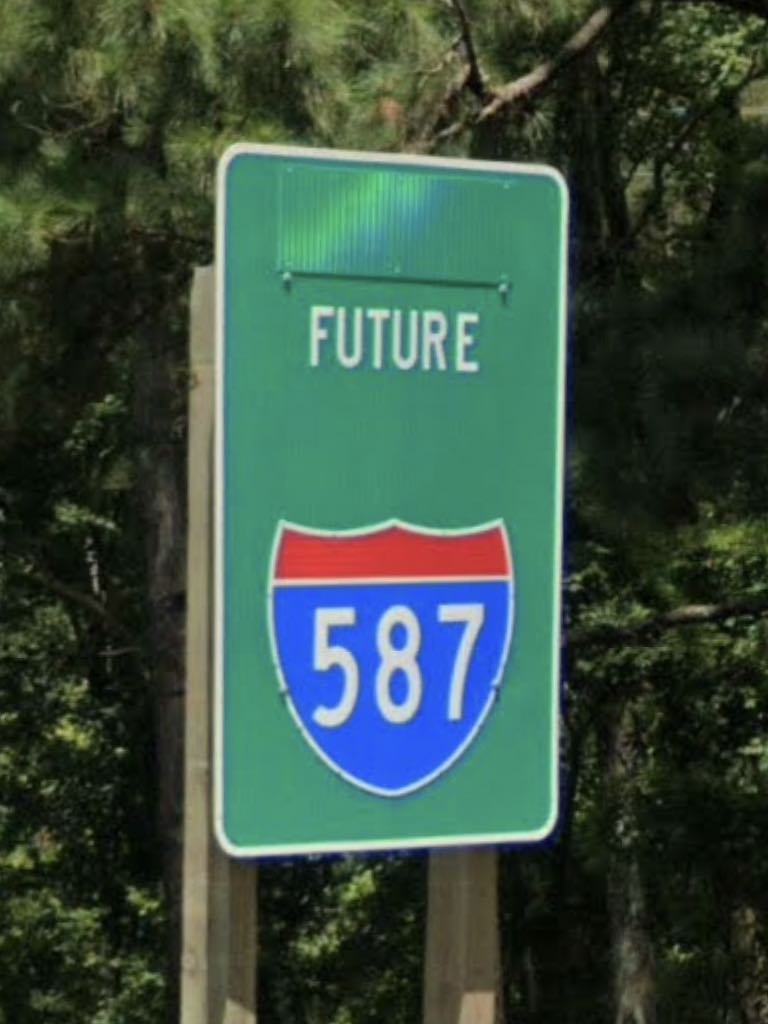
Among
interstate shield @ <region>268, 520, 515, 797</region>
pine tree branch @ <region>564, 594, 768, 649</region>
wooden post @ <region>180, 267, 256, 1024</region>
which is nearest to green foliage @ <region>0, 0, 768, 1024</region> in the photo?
pine tree branch @ <region>564, 594, 768, 649</region>

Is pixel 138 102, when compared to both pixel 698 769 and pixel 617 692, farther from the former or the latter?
pixel 617 692

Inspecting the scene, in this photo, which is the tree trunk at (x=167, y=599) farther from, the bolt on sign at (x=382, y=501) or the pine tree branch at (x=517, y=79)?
the bolt on sign at (x=382, y=501)

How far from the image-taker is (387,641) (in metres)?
3.05

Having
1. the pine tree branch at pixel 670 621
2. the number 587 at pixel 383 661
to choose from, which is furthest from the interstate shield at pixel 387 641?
the pine tree branch at pixel 670 621

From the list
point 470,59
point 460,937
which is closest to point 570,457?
point 470,59

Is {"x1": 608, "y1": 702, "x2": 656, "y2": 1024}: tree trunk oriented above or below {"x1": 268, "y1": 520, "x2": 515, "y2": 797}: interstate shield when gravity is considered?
below

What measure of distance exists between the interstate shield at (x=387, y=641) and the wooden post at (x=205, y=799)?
0.46ft

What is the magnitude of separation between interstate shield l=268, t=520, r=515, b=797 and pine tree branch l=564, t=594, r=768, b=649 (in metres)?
5.93

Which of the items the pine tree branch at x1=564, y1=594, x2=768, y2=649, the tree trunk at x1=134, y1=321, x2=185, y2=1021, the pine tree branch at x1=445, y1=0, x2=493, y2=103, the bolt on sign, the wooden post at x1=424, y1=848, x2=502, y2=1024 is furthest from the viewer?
the tree trunk at x1=134, y1=321, x2=185, y2=1021

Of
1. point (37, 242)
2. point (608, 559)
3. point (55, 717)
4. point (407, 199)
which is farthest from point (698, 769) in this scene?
point (407, 199)

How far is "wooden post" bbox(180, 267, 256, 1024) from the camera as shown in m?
3.16

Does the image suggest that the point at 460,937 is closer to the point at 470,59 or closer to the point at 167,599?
the point at 470,59

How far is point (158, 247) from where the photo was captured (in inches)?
301

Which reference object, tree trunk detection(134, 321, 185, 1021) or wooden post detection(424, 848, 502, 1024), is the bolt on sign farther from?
tree trunk detection(134, 321, 185, 1021)
